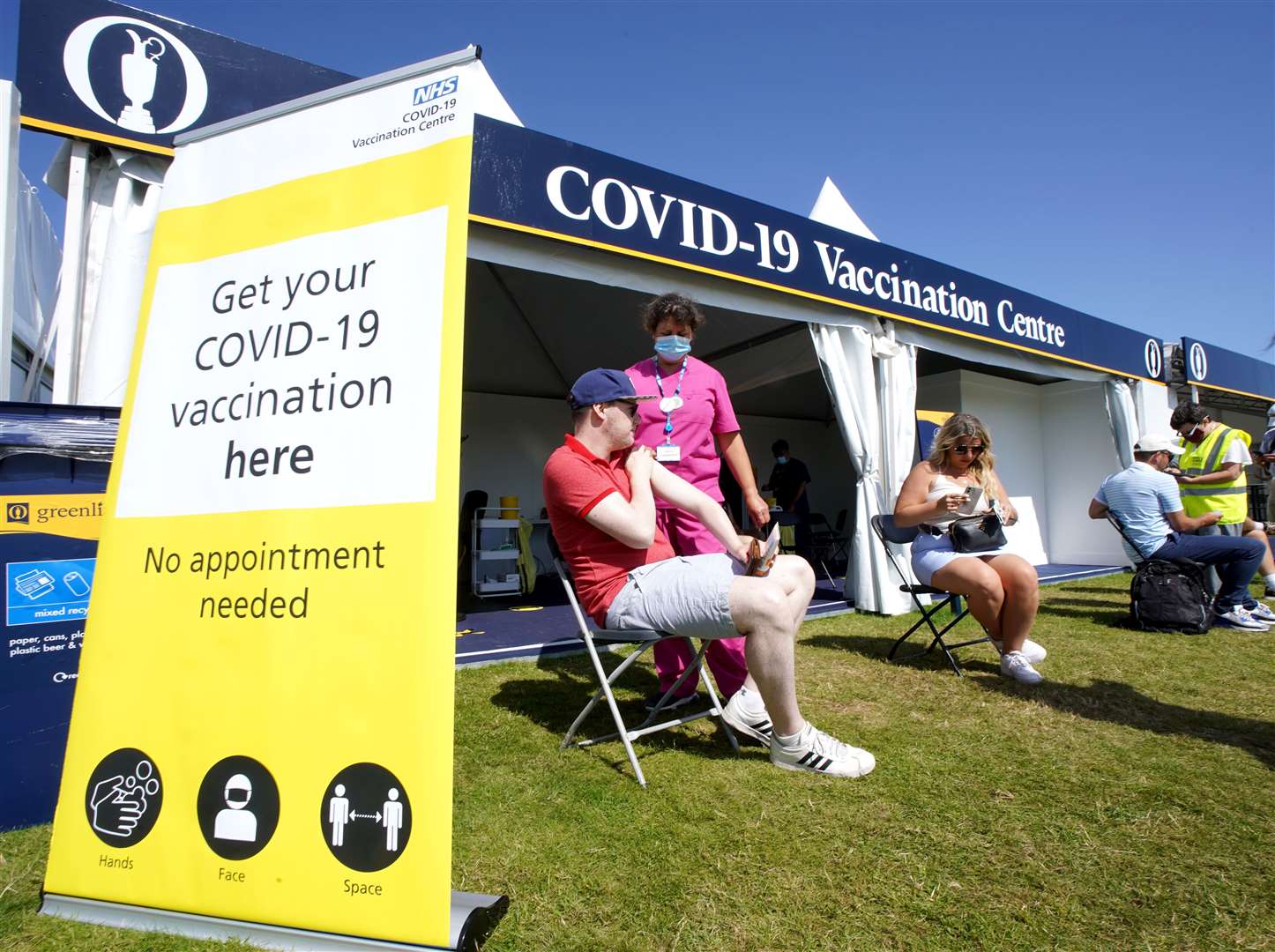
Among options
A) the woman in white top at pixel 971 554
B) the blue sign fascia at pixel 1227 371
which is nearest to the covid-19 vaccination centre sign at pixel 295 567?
the woman in white top at pixel 971 554

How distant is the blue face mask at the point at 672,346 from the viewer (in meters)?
2.80

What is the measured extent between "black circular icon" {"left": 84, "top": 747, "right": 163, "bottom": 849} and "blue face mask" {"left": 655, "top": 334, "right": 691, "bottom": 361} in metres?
2.15

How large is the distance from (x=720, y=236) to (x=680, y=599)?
320cm

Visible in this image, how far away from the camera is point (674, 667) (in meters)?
2.82

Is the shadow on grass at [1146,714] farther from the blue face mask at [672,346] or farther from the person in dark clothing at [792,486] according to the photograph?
the person in dark clothing at [792,486]

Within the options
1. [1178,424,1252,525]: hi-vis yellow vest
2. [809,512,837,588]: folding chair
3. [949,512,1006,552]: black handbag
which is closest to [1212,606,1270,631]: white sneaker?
[1178,424,1252,525]: hi-vis yellow vest

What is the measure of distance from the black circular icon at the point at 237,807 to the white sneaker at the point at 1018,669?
306 cm

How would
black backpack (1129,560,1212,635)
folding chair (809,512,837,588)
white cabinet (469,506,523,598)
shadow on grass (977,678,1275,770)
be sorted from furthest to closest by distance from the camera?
folding chair (809,512,837,588) → white cabinet (469,506,523,598) → black backpack (1129,560,1212,635) → shadow on grass (977,678,1275,770)

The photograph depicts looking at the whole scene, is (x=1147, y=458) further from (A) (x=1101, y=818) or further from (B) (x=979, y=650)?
(A) (x=1101, y=818)

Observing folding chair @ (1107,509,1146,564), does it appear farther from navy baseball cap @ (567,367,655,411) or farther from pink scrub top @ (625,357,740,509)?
navy baseball cap @ (567,367,655,411)

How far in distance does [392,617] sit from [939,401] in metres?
7.93

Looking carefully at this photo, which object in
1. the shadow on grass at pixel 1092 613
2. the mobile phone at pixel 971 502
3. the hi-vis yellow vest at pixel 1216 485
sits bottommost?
the shadow on grass at pixel 1092 613

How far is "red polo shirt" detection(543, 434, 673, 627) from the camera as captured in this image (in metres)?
2.05

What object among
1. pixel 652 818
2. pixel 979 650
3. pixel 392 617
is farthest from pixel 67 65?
pixel 979 650
